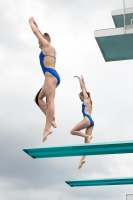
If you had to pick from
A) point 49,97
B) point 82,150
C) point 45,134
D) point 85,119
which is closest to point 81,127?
point 85,119

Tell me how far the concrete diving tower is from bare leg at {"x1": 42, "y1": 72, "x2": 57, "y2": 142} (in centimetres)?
825

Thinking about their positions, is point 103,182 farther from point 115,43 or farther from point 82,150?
point 115,43

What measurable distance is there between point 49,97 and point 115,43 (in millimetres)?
9085

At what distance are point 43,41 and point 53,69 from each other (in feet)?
2.08

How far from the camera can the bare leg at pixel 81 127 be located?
1430 cm

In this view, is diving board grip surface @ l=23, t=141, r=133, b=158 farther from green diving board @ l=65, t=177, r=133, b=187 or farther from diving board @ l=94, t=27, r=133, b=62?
diving board @ l=94, t=27, r=133, b=62

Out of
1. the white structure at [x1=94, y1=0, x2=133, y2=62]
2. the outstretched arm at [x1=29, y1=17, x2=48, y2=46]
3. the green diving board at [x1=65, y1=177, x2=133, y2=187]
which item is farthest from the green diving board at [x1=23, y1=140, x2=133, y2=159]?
the white structure at [x1=94, y1=0, x2=133, y2=62]

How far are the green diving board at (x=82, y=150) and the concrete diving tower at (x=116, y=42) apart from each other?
26.1ft

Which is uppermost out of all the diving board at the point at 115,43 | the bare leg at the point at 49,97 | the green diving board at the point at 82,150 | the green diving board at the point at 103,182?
the diving board at the point at 115,43

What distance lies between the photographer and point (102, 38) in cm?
1973

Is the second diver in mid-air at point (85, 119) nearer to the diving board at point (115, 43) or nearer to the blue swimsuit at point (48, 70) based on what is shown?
the blue swimsuit at point (48, 70)

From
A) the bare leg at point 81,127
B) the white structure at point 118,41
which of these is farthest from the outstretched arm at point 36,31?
the white structure at point 118,41

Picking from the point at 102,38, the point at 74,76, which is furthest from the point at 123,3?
the point at 74,76

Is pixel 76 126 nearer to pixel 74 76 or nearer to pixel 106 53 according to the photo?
pixel 74 76
